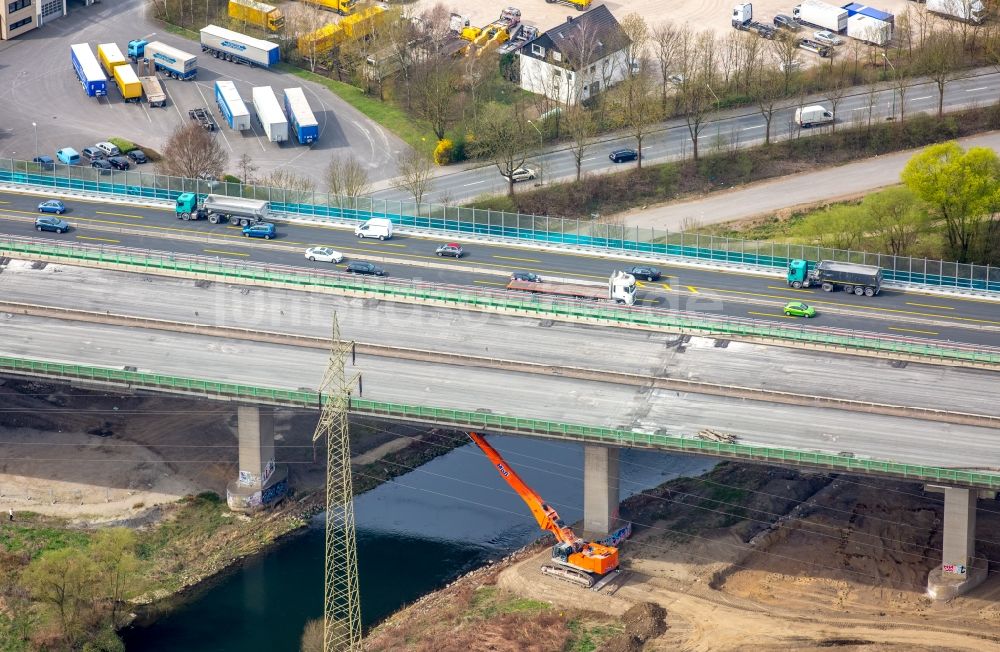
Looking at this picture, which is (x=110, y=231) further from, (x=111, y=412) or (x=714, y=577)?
(x=714, y=577)

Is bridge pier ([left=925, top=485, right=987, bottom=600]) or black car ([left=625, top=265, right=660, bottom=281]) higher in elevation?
black car ([left=625, top=265, right=660, bottom=281])

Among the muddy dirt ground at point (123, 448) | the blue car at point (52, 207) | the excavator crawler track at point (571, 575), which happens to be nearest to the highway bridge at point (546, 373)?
the excavator crawler track at point (571, 575)

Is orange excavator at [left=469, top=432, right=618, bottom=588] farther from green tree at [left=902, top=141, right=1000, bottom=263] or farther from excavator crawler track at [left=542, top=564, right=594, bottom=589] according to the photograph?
green tree at [left=902, top=141, right=1000, bottom=263]

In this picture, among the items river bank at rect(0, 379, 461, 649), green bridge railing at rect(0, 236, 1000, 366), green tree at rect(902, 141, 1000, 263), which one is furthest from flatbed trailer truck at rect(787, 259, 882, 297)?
river bank at rect(0, 379, 461, 649)

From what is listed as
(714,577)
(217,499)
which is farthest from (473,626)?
(217,499)

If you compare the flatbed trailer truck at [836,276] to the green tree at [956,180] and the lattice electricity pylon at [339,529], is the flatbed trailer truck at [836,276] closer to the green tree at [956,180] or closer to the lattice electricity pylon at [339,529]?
the green tree at [956,180]
